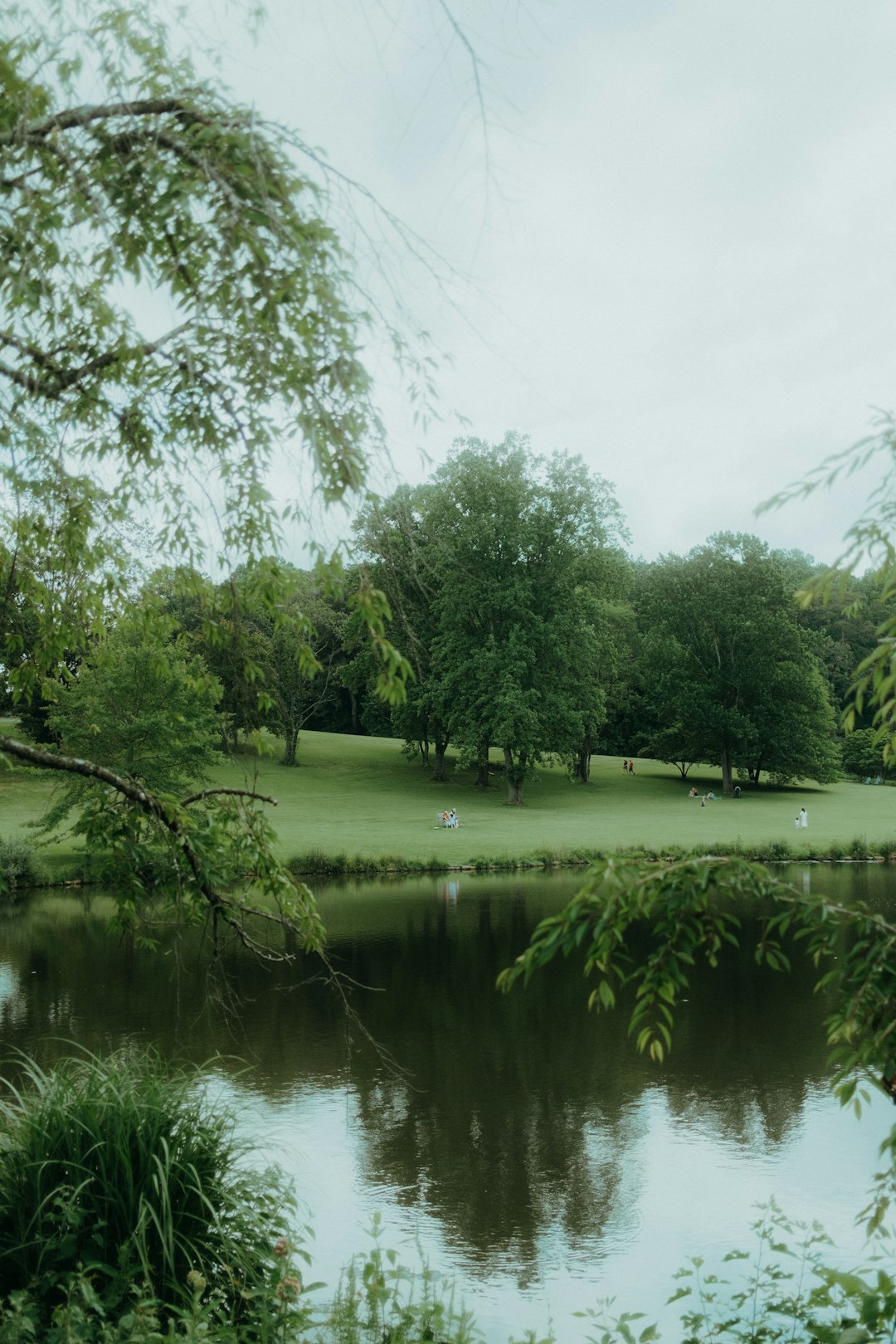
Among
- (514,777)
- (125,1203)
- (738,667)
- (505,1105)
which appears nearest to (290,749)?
(514,777)

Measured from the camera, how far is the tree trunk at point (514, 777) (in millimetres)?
45219

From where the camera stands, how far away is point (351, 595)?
4.26m

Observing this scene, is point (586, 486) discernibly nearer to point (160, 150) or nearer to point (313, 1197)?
point (313, 1197)

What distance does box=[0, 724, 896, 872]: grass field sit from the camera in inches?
1261

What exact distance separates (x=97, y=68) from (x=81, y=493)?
6.46 ft

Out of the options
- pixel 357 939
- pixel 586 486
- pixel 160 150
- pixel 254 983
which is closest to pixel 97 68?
pixel 160 150

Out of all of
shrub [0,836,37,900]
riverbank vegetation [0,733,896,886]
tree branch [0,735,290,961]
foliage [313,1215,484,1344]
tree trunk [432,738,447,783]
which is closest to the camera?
tree branch [0,735,290,961]

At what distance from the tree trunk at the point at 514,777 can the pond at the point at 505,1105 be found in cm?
2617

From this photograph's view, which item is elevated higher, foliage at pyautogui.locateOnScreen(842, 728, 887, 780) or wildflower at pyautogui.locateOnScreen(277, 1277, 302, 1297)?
foliage at pyautogui.locateOnScreen(842, 728, 887, 780)

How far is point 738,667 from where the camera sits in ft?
173

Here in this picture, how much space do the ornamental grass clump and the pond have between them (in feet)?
1.89

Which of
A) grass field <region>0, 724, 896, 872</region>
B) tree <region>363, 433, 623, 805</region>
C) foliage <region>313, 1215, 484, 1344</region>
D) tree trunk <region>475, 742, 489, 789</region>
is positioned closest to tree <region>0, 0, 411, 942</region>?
foliage <region>313, 1215, 484, 1344</region>

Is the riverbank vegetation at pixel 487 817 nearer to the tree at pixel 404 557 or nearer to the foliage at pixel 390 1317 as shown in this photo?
the foliage at pixel 390 1317

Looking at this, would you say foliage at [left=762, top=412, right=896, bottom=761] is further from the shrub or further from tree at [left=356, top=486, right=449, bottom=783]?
the shrub
